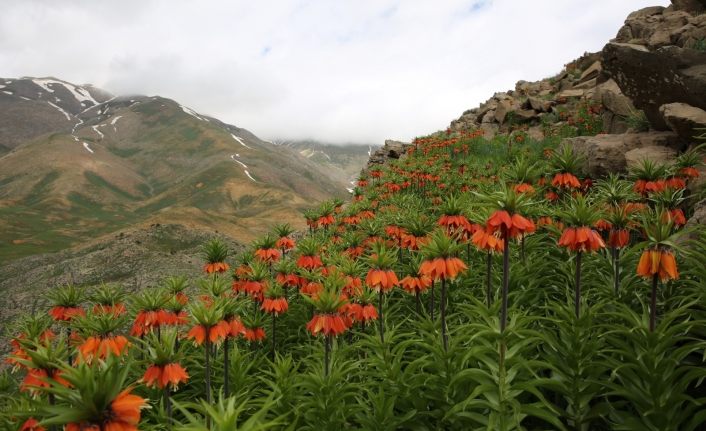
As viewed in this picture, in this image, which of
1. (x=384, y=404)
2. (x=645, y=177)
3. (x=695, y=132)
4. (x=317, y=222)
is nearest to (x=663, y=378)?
(x=384, y=404)

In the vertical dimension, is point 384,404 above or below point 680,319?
below

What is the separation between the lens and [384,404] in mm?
3783

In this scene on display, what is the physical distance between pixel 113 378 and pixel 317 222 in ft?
31.6

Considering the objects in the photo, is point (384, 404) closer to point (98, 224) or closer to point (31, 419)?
point (31, 419)

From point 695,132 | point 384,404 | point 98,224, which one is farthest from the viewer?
point 98,224

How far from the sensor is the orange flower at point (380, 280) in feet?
16.2

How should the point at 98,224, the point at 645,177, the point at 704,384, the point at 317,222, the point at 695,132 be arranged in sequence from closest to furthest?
the point at 704,384 → the point at 645,177 → the point at 695,132 → the point at 317,222 → the point at 98,224

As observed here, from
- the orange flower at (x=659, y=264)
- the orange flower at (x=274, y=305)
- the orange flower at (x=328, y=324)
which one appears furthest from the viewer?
the orange flower at (x=274, y=305)

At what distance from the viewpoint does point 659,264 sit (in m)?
3.24

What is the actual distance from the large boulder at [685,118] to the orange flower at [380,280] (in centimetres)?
769

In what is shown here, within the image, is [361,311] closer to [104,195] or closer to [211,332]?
[211,332]

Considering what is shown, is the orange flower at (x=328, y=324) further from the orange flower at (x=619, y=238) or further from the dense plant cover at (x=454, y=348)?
the orange flower at (x=619, y=238)

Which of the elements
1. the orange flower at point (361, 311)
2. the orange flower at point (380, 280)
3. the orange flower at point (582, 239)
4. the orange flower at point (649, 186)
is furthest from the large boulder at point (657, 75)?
the orange flower at point (361, 311)

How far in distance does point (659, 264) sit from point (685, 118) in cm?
741
